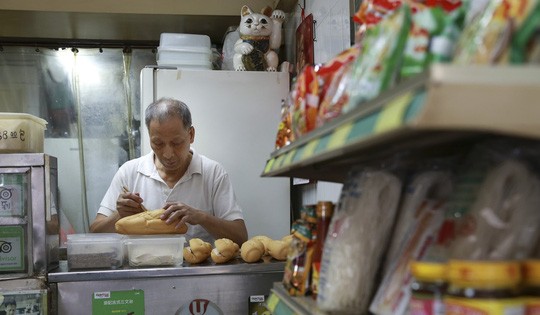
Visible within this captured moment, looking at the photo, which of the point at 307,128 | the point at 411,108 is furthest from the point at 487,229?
the point at 307,128

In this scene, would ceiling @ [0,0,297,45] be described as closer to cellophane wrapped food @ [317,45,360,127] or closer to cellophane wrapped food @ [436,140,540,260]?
cellophane wrapped food @ [317,45,360,127]

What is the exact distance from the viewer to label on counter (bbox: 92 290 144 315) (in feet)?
7.70

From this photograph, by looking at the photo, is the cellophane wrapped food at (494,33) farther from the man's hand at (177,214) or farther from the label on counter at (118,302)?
the man's hand at (177,214)

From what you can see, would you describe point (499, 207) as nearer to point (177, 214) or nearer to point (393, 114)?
point (393, 114)

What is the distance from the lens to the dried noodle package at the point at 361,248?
1.10 meters

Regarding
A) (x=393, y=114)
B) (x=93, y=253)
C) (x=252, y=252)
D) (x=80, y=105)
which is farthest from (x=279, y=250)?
(x=80, y=105)

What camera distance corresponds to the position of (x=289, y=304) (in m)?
1.35

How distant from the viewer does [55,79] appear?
534cm

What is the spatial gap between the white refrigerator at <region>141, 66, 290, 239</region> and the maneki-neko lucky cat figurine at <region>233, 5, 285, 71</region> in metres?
0.10

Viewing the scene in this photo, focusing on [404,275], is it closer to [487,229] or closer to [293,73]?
[487,229]

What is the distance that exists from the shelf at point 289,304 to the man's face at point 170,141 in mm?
1833

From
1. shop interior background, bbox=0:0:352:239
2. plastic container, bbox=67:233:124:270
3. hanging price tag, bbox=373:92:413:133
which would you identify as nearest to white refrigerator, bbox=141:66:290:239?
shop interior background, bbox=0:0:352:239

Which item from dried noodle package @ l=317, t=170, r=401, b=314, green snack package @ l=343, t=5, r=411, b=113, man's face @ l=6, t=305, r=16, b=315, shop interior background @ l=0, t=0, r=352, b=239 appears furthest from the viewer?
shop interior background @ l=0, t=0, r=352, b=239

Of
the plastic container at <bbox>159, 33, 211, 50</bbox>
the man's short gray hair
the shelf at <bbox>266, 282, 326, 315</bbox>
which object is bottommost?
the shelf at <bbox>266, 282, 326, 315</bbox>
